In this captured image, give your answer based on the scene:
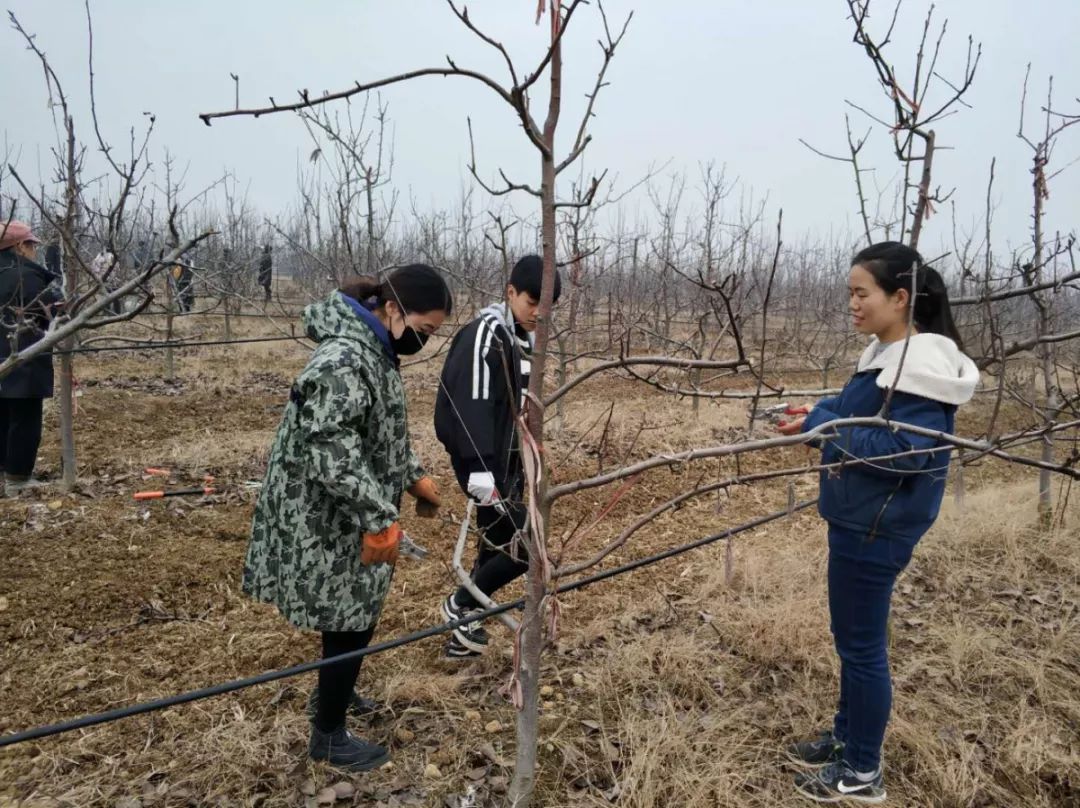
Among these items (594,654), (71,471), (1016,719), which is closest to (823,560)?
(1016,719)

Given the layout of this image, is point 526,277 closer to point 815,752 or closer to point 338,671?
point 338,671

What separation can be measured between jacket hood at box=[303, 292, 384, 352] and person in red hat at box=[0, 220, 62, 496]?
10.0 ft

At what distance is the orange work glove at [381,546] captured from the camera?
1863 millimetres

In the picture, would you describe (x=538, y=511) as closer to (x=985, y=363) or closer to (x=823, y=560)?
(x=985, y=363)

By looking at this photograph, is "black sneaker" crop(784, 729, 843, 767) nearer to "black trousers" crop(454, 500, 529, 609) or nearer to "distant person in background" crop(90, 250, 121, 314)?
"black trousers" crop(454, 500, 529, 609)

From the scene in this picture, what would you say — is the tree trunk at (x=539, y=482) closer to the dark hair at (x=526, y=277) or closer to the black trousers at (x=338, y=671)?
the black trousers at (x=338, y=671)

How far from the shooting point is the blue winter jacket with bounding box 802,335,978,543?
168 cm

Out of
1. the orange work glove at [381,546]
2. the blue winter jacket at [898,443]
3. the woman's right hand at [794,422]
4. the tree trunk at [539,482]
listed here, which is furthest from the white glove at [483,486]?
the blue winter jacket at [898,443]

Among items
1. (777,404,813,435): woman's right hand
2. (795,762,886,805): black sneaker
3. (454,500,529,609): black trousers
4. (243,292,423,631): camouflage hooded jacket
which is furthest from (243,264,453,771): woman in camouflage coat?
→ (795,762,886,805): black sneaker

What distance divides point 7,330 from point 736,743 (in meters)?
4.65

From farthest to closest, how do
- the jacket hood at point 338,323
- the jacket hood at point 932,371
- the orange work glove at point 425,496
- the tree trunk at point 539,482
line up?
the orange work glove at point 425,496
the jacket hood at point 338,323
the jacket hood at point 932,371
the tree trunk at point 539,482

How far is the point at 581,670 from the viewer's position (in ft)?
9.35

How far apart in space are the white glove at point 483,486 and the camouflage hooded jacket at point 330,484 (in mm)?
516

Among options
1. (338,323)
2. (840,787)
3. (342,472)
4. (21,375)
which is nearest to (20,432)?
(21,375)
